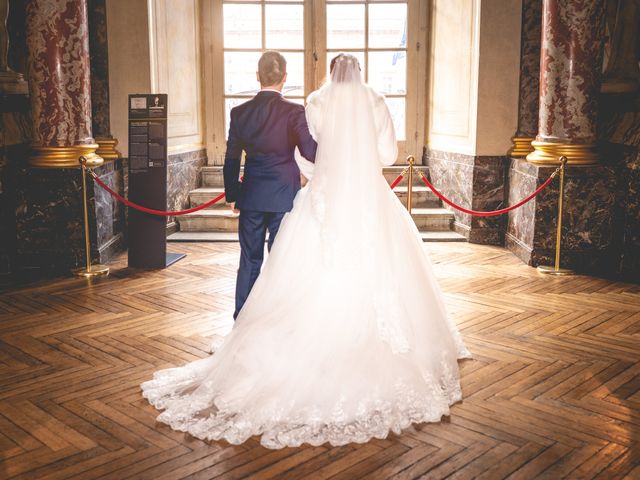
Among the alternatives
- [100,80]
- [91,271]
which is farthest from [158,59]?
[91,271]

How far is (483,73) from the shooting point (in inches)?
274

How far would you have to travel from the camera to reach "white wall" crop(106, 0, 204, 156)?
6805mm

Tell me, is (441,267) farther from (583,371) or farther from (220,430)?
(220,430)

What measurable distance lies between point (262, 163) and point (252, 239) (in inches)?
16.7

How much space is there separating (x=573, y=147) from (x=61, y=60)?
413 cm

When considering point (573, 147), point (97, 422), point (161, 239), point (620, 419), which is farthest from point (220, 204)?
point (620, 419)

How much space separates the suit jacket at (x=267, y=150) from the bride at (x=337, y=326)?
23 cm

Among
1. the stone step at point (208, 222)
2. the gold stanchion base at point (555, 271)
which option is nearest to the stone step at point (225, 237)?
the stone step at point (208, 222)

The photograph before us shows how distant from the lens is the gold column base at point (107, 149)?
267 inches

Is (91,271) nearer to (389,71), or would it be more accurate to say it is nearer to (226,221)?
(226,221)

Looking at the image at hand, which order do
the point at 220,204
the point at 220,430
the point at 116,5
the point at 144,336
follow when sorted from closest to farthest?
the point at 220,430
the point at 144,336
the point at 116,5
the point at 220,204

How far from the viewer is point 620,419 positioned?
10.1ft

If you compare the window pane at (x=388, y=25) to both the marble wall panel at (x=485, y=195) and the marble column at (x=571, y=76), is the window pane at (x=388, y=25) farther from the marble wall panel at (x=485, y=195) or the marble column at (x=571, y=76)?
the marble column at (x=571, y=76)

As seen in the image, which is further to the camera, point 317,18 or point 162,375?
point 317,18
